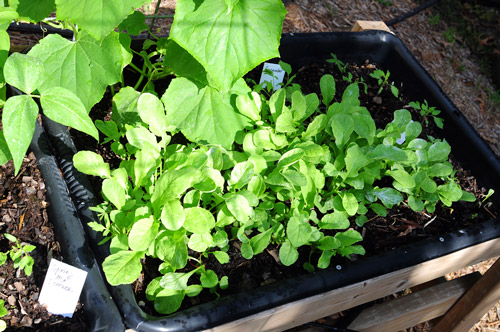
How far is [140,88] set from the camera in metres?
1.71

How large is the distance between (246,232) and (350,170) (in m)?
0.33

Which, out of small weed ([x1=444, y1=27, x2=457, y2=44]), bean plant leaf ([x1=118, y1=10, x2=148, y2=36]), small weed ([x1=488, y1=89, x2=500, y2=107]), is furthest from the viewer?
small weed ([x1=444, y1=27, x2=457, y2=44])

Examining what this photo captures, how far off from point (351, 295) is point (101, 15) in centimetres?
95

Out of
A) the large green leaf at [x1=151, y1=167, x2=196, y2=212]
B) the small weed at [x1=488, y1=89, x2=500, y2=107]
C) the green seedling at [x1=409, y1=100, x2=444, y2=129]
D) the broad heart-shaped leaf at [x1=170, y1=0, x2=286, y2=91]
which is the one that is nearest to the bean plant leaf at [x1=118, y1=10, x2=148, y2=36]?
the broad heart-shaped leaf at [x1=170, y1=0, x2=286, y2=91]

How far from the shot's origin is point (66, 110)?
3.42 ft

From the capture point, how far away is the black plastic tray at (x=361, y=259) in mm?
1138

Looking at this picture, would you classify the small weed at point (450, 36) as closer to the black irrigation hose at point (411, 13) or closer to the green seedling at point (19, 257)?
the black irrigation hose at point (411, 13)

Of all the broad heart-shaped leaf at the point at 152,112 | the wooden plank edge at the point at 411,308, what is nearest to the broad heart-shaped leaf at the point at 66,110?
the broad heart-shaped leaf at the point at 152,112

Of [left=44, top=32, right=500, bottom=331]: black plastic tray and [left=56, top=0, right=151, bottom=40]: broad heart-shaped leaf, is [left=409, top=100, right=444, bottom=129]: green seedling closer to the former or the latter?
[left=44, top=32, right=500, bottom=331]: black plastic tray

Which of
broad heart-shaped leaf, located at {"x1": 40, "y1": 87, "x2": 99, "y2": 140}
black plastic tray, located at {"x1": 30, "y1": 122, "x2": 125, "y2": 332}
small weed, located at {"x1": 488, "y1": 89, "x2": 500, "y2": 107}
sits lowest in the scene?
black plastic tray, located at {"x1": 30, "y1": 122, "x2": 125, "y2": 332}

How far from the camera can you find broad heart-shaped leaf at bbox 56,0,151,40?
109 cm

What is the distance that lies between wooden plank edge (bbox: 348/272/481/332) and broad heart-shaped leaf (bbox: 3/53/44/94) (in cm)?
119

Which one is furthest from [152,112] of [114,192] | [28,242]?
[28,242]

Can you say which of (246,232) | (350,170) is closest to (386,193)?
(350,170)
